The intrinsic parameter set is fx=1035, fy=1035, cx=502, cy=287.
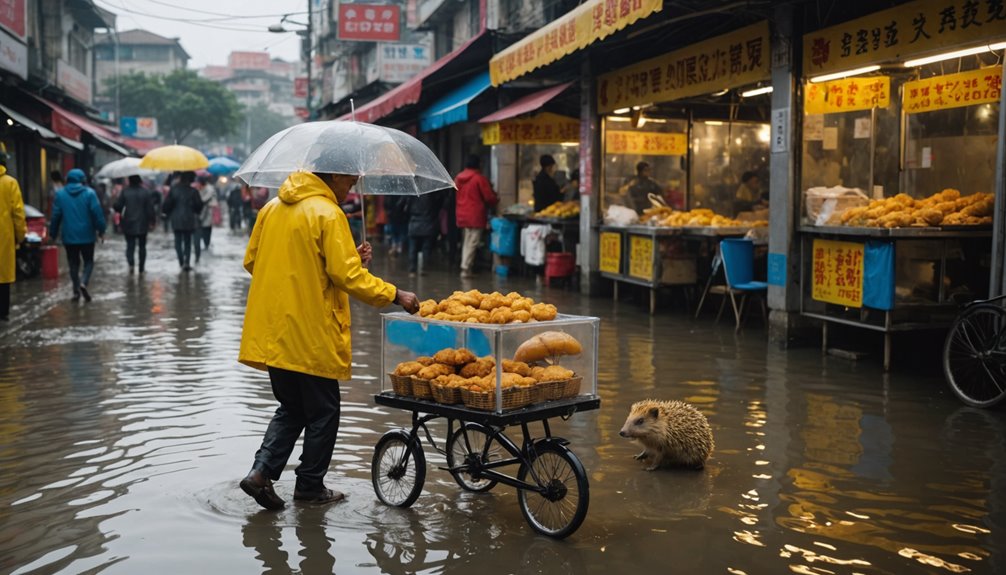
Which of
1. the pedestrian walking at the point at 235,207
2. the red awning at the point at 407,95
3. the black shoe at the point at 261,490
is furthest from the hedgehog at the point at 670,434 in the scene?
the pedestrian walking at the point at 235,207

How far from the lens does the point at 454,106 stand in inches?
749

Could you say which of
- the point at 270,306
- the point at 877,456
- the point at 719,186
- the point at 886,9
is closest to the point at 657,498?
the point at 877,456

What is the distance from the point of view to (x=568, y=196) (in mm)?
19469

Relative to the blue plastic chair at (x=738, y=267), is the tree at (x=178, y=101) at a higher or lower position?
higher

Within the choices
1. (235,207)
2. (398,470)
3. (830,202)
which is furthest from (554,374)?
(235,207)

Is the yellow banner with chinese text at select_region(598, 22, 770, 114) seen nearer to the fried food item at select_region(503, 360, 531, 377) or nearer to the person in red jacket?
the person in red jacket

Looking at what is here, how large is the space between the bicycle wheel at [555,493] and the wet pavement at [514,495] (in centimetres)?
9

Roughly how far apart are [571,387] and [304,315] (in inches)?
54.9

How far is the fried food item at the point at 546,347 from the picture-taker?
5.27m

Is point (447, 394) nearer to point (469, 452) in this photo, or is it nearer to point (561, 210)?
point (469, 452)

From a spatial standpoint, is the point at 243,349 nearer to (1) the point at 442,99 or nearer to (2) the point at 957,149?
(2) the point at 957,149

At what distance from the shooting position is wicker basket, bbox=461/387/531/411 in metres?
4.93

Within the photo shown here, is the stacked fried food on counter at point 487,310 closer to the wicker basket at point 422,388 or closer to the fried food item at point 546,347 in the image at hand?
the fried food item at point 546,347

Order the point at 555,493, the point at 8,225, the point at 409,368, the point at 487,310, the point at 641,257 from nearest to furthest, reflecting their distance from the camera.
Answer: the point at 555,493
the point at 409,368
the point at 487,310
the point at 8,225
the point at 641,257
